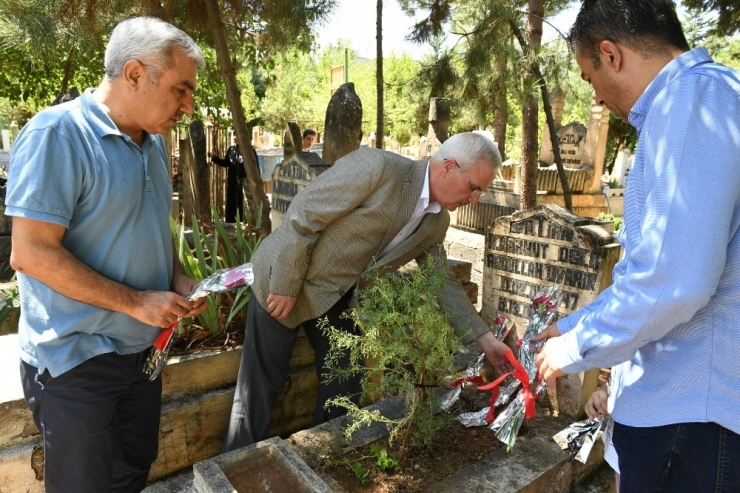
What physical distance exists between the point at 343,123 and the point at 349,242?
9.78 feet

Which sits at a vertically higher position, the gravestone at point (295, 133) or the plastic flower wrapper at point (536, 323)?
the gravestone at point (295, 133)

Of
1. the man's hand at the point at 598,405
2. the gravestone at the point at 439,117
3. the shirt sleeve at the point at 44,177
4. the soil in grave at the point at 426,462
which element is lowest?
the soil in grave at the point at 426,462

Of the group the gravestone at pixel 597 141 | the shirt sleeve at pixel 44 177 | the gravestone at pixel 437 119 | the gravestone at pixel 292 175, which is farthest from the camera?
the gravestone at pixel 597 141

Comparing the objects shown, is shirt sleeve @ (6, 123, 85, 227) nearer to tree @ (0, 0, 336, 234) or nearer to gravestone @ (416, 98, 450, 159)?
tree @ (0, 0, 336, 234)

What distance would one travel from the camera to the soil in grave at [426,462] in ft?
6.21

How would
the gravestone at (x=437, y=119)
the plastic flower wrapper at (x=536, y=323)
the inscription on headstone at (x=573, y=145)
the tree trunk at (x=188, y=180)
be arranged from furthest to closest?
the inscription on headstone at (x=573, y=145) → the gravestone at (x=437, y=119) → the tree trunk at (x=188, y=180) → the plastic flower wrapper at (x=536, y=323)

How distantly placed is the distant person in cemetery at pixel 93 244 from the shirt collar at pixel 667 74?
4.20 ft

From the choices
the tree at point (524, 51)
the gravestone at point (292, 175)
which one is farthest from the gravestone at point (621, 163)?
the gravestone at point (292, 175)

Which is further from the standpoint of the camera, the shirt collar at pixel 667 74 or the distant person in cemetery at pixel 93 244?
the distant person in cemetery at pixel 93 244

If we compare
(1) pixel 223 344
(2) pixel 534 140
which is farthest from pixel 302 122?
(1) pixel 223 344

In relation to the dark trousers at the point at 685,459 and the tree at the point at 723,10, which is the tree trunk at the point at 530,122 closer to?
the tree at the point at 723,10

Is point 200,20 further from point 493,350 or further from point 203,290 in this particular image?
point 493,350

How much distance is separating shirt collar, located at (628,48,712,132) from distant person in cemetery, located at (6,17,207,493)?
1.28m

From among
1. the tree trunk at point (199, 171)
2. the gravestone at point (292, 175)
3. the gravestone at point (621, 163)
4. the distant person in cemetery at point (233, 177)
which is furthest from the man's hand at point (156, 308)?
the gravestone at point (621, 163)
